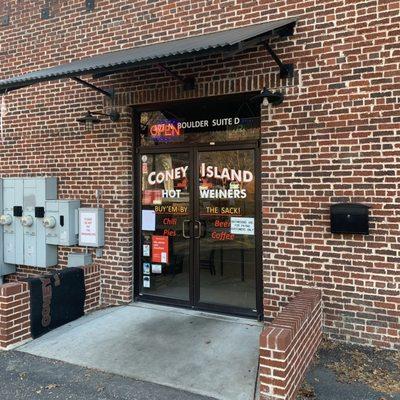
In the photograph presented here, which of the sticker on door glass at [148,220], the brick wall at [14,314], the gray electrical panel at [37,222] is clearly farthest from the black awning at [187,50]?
the brick wall at [14,314]

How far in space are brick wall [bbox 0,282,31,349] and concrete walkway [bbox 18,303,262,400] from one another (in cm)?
18

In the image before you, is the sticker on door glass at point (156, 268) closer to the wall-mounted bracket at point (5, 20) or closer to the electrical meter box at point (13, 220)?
the electrical meter box at point (13, 220)

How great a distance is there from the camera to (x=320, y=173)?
5199 mm

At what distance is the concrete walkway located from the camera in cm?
414

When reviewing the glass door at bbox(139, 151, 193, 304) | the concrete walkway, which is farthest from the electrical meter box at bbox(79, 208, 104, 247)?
the concrete walkway

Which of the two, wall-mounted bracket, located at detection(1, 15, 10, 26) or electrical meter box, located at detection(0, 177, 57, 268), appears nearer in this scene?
electrical meter box, located at detection(0, 177, 57, 268)

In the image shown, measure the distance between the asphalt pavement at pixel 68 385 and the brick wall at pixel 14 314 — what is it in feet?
1.45

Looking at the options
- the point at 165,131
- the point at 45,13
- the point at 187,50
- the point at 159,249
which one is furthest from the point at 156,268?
the point at 45,13

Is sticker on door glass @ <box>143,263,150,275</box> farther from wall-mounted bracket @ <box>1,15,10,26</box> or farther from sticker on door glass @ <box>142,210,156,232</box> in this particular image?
→ wall-mounted bracket @ <box>1,15,10,26</box>

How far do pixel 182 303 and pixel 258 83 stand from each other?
3248 millimetres

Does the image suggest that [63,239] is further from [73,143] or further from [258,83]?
[258,83]

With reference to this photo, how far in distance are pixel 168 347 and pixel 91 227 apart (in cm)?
249

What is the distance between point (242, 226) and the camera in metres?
5.87

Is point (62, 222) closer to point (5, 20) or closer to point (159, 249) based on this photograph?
point (159, 249)
